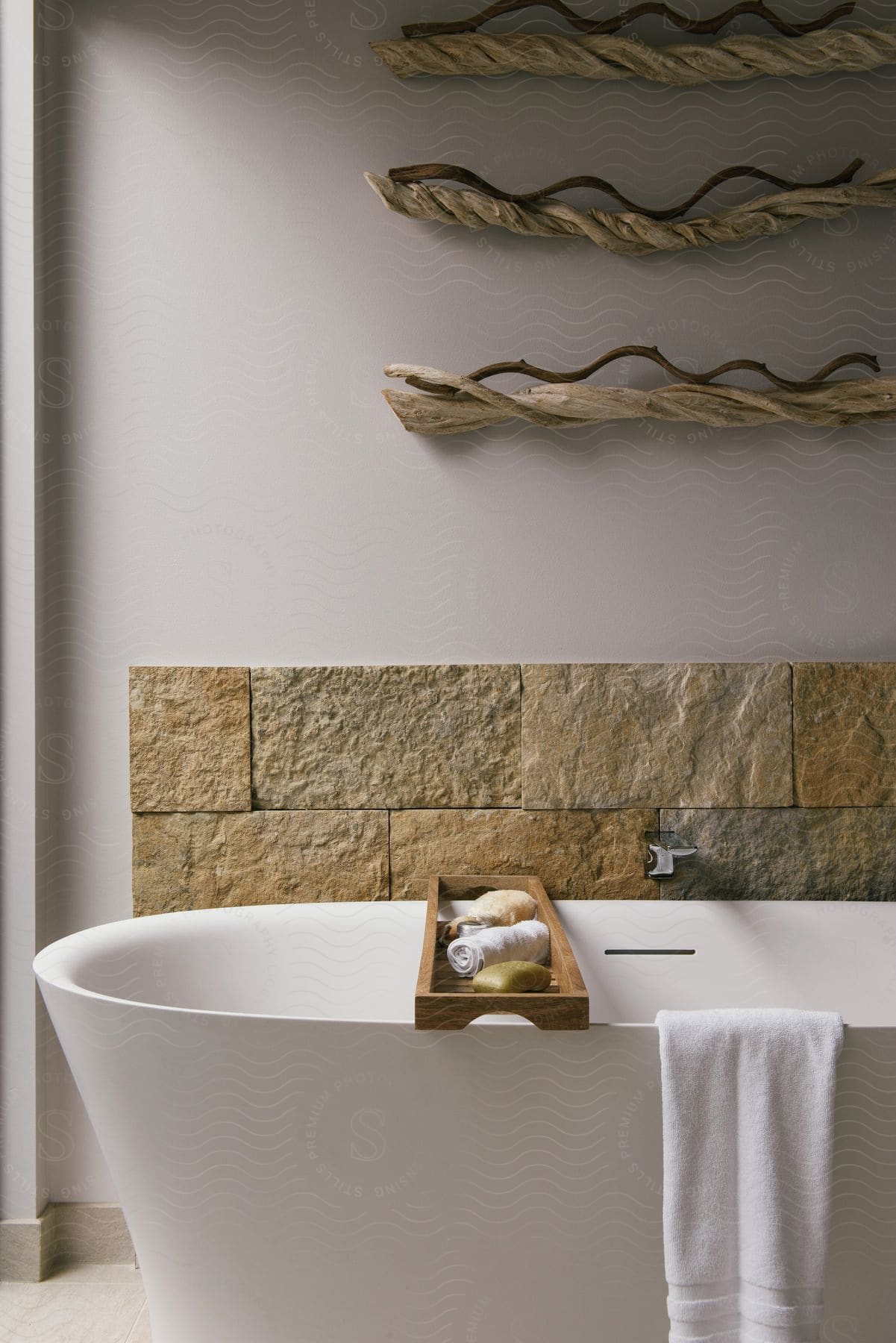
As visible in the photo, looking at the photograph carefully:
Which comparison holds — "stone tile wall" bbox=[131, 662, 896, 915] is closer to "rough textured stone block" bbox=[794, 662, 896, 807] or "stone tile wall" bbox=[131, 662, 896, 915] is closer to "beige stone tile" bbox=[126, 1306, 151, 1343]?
"rough textured stone block" bbox=[794, 662, 896, 807]

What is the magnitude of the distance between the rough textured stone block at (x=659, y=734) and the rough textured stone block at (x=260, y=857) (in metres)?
0.35

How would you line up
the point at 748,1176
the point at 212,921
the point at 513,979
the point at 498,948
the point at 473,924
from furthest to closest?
the point at 212,921 < the point at 473,924 < the point at 498,948 < the point at 513,979 < the point at 748,1176

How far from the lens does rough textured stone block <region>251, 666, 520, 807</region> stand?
2021 mm

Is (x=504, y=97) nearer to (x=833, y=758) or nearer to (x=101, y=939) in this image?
(x=833, y=758)

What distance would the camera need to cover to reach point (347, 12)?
2.02m

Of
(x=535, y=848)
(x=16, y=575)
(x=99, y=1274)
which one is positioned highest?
(x=16, y=575)

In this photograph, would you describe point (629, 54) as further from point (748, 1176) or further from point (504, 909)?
point (748, 1176)

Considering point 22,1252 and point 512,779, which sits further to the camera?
point 512,779

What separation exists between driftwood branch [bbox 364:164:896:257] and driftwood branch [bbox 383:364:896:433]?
0.30 meters

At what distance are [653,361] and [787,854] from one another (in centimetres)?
106

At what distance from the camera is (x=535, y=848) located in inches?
79.7

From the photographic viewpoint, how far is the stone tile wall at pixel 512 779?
6.61ft

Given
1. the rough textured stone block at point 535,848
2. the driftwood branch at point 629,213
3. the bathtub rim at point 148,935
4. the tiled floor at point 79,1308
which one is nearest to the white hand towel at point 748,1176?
the bathtub rim at point 148,935

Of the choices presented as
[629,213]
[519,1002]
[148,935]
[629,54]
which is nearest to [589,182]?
[629,213]
